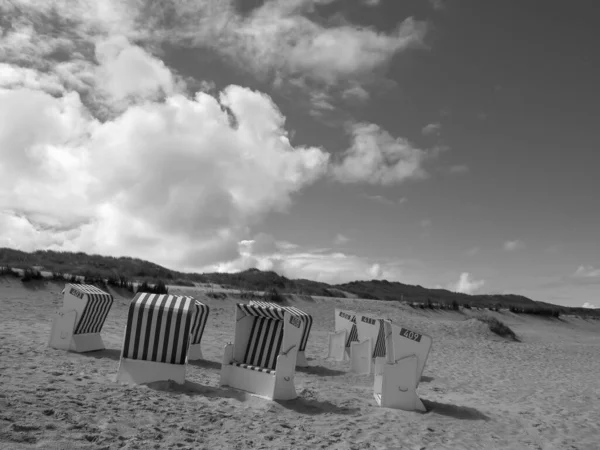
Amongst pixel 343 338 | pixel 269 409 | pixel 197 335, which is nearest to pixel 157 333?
pixel 269 409

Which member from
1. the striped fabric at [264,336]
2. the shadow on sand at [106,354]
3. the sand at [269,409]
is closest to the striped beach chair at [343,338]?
the sand at [269,409]

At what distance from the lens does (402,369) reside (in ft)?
26.3

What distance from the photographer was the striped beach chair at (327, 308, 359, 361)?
44.5 feet

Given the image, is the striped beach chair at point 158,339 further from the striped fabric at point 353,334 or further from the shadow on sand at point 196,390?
the striped fabric at point 353,334

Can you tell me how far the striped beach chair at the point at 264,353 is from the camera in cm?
770

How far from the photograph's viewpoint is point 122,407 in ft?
20.0

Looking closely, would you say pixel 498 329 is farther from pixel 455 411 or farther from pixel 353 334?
pixel 455 411

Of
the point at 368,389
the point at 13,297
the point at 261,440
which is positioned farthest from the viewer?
the point at 13,297

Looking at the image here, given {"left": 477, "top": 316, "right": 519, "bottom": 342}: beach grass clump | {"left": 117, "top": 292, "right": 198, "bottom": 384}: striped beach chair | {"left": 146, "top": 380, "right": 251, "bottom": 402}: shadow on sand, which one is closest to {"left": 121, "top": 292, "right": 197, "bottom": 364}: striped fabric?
{"left": 117, "top": 292, "right": 198, "bottom": 384}: striped beach chair

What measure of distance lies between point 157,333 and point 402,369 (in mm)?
4109

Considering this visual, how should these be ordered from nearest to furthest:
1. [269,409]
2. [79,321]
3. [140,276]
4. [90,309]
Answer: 1. [269,409]
2. [79,321]
3. [90,309]
4. [140,276]

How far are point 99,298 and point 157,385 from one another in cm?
404

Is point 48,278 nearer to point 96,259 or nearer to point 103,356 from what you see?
point 103,356

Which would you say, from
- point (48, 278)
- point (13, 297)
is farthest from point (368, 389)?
point (48, 278)
